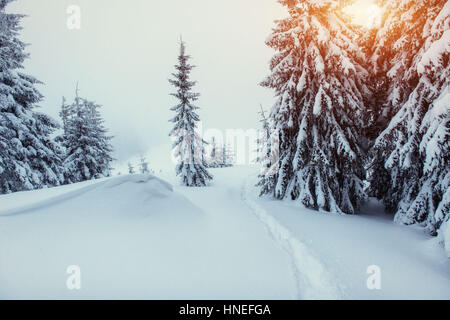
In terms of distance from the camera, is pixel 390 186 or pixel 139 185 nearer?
pixel 139 185

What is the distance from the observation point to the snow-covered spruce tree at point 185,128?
20069 mm

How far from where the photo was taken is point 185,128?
20.0 meters

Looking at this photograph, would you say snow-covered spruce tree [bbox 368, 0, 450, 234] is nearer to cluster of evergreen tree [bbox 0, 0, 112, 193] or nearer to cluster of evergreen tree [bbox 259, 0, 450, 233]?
cluster of evergreen tree [bbox 259, 0, 450, 233]

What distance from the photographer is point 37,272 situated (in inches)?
153

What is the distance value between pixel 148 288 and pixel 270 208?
23.4ft

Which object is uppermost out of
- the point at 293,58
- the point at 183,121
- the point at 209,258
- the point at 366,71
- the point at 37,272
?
the point at 293,58

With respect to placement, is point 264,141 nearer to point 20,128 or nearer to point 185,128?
point 185,128

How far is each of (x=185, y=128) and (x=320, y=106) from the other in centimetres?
1269

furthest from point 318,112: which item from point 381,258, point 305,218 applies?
point 381,258

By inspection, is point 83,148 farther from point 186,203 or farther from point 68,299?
point 68,299

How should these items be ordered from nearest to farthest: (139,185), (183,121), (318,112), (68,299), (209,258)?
1. (68,299)
2. (209,258)
3. (139,185)
4. (318,112)
5. (183,121)

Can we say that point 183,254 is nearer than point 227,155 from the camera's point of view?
Yes

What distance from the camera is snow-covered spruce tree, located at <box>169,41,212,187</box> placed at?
20.1m

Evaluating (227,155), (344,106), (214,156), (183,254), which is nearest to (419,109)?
(344,106)
